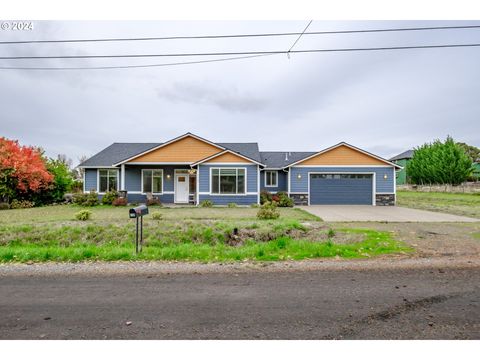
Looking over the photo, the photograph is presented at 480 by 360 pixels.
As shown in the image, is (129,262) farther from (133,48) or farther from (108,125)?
(108,125)

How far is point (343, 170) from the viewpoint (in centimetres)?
1891

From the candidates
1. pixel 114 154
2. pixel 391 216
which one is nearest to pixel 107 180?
pixel 114 154

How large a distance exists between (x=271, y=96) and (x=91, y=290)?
841 inches

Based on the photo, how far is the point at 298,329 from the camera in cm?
287

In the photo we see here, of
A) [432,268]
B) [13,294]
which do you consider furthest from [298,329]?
[13,294]

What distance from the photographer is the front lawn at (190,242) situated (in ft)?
19.6

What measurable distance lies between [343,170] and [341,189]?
146 cm

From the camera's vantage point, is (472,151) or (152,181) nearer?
(152,181)

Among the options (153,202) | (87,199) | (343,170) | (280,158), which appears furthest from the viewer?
(280,158)

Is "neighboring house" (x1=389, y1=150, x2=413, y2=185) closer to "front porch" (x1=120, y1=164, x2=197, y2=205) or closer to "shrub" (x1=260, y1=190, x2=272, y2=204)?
"shrub" (x1=260, y1=190, x2=272, y2=204)

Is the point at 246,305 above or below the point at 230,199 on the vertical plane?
below

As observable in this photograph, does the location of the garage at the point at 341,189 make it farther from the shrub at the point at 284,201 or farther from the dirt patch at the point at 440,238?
the dirt patch at the point at 440,238

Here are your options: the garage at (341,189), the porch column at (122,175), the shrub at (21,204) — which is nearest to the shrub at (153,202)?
the porch column at (122,175)

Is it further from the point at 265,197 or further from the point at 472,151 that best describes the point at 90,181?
the point at 472,151
